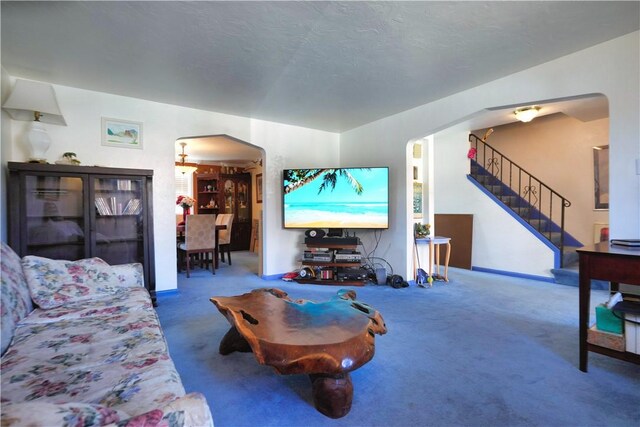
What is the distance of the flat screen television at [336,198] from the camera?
4008 millimetres

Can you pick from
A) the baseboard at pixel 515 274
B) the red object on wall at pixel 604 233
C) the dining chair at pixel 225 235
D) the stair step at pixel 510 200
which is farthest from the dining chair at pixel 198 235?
the red object on wall at pixel 604 233

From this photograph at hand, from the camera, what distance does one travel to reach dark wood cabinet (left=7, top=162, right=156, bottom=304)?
103 inches

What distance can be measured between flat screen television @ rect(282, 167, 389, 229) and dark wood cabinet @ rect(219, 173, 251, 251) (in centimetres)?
378

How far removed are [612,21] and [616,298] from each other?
189cm

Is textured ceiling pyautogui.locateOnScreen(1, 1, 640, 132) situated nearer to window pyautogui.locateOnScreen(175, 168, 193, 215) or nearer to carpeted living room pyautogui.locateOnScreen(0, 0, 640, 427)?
carpeted living room pyautogui.locateOnScreen(0, 0, 640, 427)

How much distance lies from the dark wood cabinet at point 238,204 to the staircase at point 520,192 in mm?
5362

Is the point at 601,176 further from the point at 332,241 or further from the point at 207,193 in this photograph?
the point at 207,193

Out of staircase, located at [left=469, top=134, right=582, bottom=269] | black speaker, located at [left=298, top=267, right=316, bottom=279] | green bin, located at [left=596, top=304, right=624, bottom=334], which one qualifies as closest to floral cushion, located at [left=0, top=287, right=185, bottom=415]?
green bin, located at [left=596, top=304, right=624, bottom=334]

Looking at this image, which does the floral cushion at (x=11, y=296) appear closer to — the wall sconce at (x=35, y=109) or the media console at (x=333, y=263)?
the wall sconce at (x=35, y=109)

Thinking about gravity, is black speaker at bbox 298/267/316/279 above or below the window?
below

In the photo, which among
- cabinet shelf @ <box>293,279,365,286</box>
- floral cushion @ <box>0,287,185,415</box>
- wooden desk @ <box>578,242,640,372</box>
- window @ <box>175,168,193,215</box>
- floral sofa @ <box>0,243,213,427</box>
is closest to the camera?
floral sofa @ <box>0,243,213,427</box>

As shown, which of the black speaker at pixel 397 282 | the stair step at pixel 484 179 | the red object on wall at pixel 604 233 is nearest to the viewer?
the black speaker at pixel 397 282

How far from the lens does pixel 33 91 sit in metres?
2.68

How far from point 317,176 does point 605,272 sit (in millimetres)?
3105
